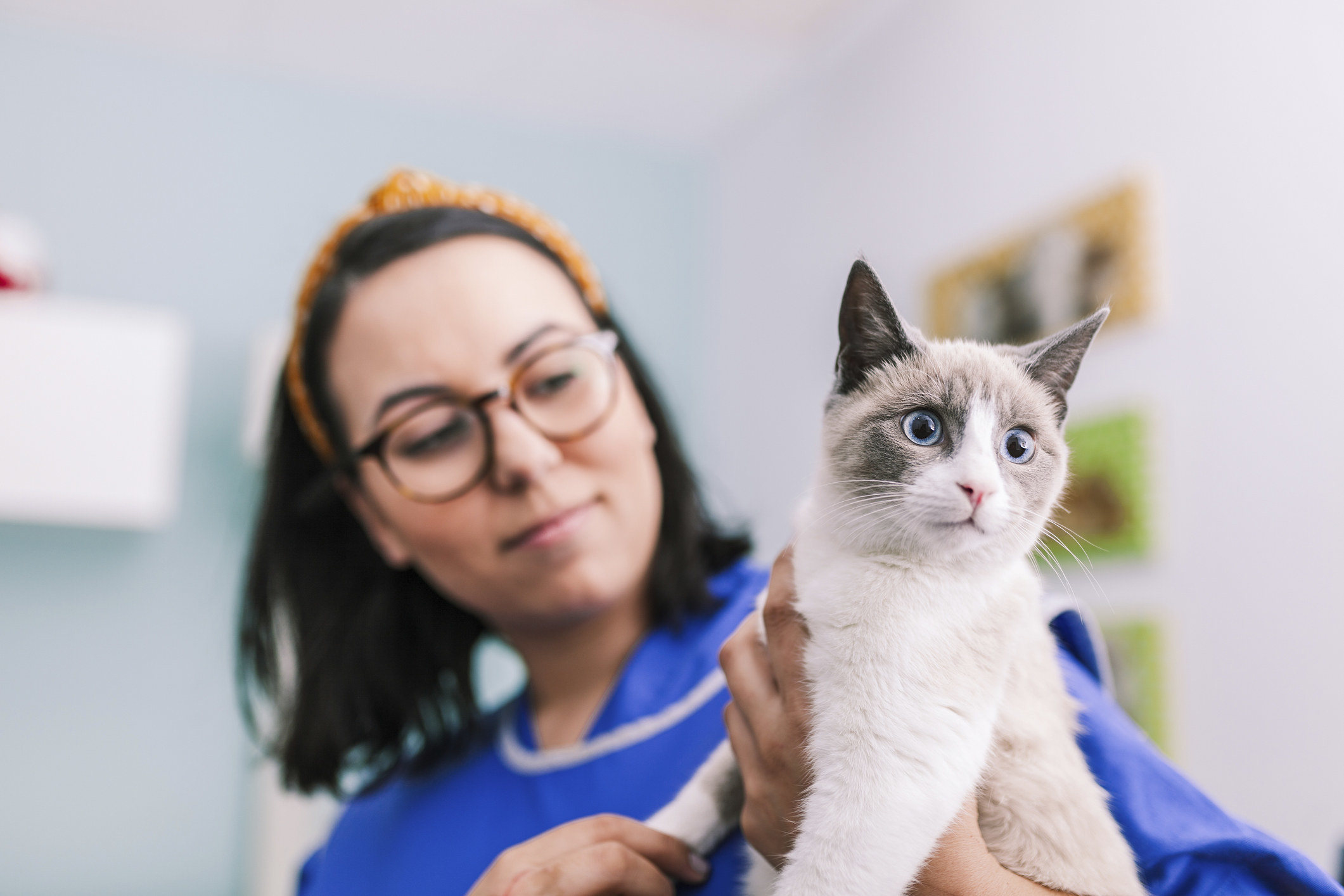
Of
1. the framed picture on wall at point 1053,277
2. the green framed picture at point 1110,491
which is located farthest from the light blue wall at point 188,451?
the green framed picture at point 1110,491

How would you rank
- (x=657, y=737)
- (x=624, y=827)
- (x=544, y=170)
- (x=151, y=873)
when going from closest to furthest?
(x=624, y=827) < (x=657, y=737) < (x=151, y=873) < (x=544, y=170)

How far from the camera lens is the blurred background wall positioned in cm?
193

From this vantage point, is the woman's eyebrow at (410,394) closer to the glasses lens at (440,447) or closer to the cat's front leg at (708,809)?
the glasses lens at (440,447)

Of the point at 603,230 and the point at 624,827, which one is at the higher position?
the point at 603,230

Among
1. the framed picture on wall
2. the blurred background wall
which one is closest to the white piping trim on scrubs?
the blurred background wall

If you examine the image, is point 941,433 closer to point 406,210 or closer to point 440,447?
point 440,447

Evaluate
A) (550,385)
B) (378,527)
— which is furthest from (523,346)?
(378,527)

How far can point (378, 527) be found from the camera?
1.28 meters

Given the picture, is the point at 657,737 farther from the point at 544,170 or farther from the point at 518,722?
the point at 544,170

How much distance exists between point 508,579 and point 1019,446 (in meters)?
0.59

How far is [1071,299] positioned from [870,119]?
103 cm

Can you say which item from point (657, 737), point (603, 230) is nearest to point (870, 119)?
point (603, 230)

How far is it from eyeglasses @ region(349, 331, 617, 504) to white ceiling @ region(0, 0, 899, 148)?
2.42 m

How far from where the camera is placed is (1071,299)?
2406 mm
